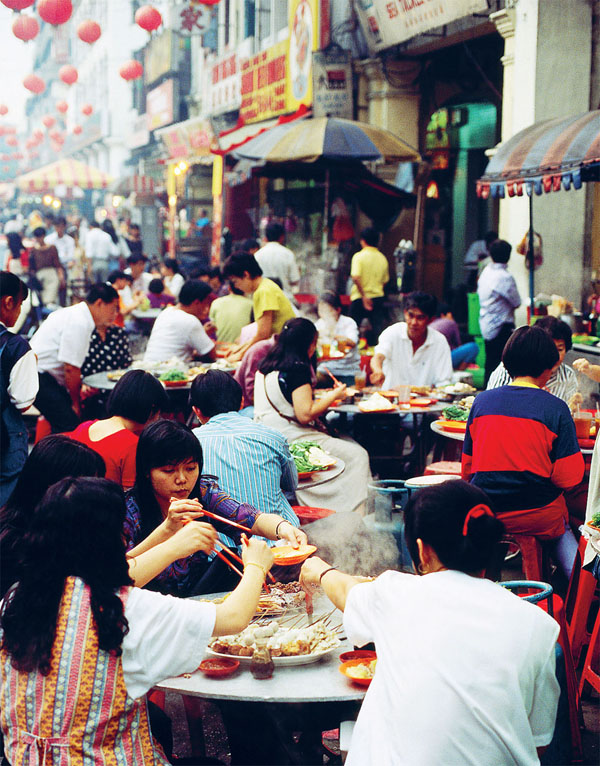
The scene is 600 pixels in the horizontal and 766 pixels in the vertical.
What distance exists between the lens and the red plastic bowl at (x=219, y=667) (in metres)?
2.76

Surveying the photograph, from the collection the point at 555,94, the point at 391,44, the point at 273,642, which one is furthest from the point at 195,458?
the point at 391,44

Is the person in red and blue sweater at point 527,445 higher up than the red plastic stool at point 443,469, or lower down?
higher up

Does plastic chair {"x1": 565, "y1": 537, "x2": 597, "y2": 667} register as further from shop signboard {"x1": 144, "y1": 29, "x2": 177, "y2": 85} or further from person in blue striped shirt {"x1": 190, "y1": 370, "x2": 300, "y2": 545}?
shop signboard {"x1": 144, "y1": 29, "x2": 177, "y2": 85}

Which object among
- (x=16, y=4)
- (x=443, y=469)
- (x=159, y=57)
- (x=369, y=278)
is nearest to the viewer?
(x=443, y=469)

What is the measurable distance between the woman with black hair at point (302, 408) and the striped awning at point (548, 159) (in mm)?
2599

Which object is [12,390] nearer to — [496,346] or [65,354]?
[65,354]

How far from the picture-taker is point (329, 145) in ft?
35.5

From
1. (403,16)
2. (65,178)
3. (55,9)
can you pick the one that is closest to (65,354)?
(403,16)

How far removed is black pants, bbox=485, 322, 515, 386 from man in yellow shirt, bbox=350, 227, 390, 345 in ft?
7.70

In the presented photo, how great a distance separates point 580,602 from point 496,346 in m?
6.18

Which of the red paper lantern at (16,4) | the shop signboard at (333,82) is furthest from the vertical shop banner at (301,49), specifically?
the red paper lantern at (16,4)

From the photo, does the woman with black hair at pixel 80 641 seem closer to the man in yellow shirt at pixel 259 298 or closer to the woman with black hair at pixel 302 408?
the woman with black hair at pixel 302 408

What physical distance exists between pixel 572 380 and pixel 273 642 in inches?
160

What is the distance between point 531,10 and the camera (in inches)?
396
